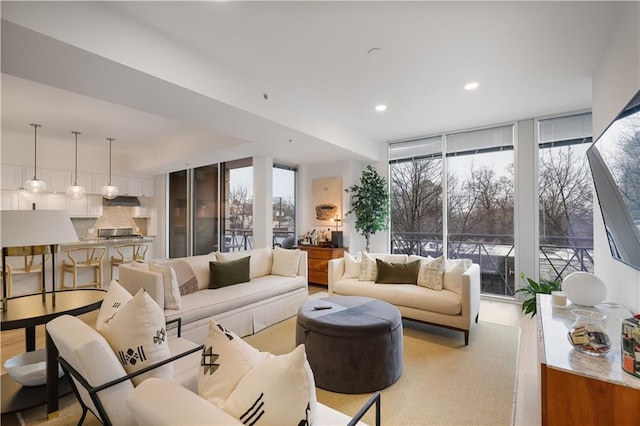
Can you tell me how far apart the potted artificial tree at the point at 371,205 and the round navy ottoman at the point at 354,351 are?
2973 mm

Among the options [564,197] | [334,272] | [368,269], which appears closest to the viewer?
[368,269]

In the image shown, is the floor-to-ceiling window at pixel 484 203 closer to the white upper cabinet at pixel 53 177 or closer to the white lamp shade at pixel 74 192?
the white lamp shade at pixel 74 192

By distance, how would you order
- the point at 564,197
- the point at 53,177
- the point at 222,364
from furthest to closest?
the point at 53,177, the point at 564,197, the point at 222,364

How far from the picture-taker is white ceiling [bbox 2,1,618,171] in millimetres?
2037

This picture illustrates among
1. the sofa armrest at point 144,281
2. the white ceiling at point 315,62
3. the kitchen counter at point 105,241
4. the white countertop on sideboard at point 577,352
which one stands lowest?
the white countertop on sideboard at point 577,352

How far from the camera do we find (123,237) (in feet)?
20.5

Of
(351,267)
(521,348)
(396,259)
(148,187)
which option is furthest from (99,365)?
(148,187)

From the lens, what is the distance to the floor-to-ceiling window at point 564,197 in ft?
13.2

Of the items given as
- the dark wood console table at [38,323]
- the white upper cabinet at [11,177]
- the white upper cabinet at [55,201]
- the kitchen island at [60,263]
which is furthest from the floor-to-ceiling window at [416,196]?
the white upper cabinet at [11,177]

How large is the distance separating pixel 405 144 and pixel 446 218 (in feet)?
5.15

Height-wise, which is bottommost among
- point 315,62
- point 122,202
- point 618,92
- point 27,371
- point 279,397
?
point 27,371

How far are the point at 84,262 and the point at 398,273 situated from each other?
532cm

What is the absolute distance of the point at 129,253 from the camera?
601 centimetres

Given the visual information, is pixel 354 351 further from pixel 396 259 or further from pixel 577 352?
pixel 396 259
